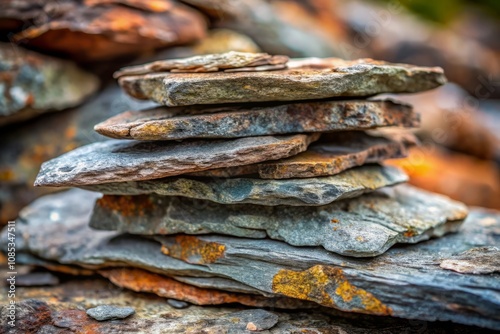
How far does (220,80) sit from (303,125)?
0.88m

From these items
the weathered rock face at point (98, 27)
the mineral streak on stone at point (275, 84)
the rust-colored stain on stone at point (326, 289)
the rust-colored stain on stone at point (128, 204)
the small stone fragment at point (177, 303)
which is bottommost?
the small stone fragment at point (177, 303)

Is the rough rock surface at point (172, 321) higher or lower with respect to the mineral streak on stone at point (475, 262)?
lower

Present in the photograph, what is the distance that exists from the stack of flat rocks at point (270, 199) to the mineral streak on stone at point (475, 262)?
0.02 meters

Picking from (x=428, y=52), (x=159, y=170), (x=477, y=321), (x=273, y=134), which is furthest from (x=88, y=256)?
(x=428, y=52)

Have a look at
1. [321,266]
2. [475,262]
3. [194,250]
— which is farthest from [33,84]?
[475,262]

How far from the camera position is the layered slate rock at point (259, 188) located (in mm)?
3773

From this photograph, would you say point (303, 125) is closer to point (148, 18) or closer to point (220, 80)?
point (220, 80)

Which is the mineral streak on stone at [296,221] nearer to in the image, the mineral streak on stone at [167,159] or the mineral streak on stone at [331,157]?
the mineral streak on stone at [331,157]

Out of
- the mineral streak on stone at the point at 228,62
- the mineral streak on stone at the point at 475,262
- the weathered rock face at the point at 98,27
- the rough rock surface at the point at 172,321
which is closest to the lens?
the mineral streak on stone at the point at 475,262

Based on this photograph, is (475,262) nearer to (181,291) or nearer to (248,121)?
(248,121)

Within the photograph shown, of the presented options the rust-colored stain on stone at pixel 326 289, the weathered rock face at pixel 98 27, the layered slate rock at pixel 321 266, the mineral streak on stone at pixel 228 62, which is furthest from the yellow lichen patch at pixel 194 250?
the weathered rock face at pixel 98 27

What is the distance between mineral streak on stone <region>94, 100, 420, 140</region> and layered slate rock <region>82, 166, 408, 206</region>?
1.50 feet

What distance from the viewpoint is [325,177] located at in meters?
3.94

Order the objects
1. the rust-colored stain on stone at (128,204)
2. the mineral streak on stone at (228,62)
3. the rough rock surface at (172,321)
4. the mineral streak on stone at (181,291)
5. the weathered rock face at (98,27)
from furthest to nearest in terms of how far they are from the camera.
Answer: the weathered rock face at (98,27) < the rust-colored stain on stone at (128,204) < the mineral streak on stone at (181,291) < the mineral streak on stone at (228,62) < the rough rock surface at (172,321)
